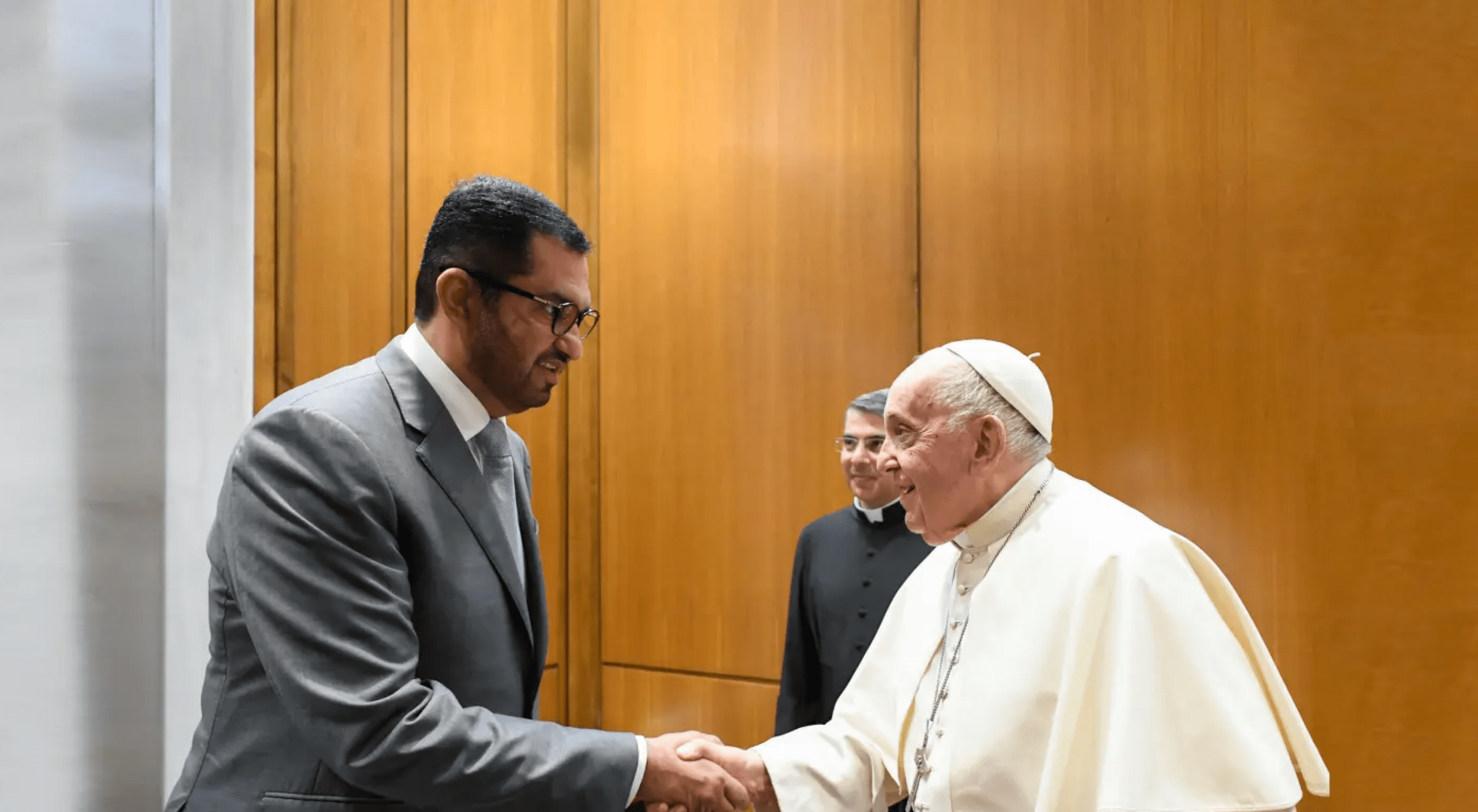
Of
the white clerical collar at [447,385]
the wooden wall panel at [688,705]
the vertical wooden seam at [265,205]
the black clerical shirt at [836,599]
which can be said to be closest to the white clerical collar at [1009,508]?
the white clerical collar at [447,385]

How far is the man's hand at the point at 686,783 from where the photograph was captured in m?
2.24

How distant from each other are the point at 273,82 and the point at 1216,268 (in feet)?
10.5

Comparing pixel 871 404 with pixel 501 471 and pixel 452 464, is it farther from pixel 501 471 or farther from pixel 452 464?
pixel 452 464

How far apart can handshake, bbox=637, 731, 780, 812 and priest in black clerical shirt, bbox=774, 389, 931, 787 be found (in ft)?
4.15

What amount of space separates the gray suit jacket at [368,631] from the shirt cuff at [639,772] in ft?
0.04

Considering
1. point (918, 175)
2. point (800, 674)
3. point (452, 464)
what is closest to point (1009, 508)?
point (452, 464)

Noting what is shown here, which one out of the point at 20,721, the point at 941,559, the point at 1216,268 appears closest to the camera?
the point at 941,559

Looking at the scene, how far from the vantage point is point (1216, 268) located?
401 cm

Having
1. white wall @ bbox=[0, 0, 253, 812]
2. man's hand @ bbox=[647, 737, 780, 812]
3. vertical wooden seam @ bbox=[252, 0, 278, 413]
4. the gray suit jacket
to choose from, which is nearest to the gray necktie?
the gray suit jacket

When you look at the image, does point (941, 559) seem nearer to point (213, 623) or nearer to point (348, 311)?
point (213, 623)

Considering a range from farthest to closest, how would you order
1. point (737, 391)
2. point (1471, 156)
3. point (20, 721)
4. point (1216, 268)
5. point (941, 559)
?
point (737, 391) → point (1216, 268) → point (1471, 156) → point (20, 721) → point (941, 559)

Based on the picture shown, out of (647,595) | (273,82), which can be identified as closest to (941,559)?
(647,595)

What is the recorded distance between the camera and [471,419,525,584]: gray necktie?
2264 mm

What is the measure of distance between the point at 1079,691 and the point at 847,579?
1.78m
